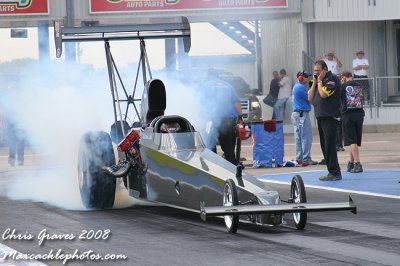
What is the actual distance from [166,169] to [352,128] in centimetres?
666

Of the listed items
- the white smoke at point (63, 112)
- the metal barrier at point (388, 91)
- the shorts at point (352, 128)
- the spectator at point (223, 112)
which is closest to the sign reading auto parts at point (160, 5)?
the metal barrier at point (388, 91)

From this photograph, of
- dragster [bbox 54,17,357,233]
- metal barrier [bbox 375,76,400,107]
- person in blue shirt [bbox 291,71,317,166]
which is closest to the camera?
dragster [bbox 54,17,357,233]

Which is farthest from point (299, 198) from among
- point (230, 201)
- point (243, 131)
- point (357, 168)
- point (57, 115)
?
point (243, 131)

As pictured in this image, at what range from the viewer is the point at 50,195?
55.0 ft

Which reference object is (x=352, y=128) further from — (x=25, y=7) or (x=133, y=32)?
(x=25, y=7)

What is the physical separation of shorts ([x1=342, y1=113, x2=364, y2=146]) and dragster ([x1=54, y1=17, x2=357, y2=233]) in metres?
4.07

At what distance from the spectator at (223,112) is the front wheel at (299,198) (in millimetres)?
6477

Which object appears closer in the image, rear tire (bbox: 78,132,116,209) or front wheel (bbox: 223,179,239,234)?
front wheel (bbox: 223,179,239,234)

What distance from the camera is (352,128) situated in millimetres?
19484

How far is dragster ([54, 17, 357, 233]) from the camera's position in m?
11.9

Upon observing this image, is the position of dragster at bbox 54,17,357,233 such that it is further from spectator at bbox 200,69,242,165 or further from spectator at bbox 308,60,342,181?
spectator at bbox 308,60,342,181

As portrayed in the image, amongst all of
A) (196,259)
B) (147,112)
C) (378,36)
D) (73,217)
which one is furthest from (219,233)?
(378,36)

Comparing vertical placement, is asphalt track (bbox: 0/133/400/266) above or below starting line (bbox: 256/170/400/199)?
below

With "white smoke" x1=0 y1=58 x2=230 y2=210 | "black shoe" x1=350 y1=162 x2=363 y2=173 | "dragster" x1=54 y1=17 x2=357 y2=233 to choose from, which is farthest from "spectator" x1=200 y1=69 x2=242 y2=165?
"black shoe" x1=350 y1=162 x2=363 y2=173
